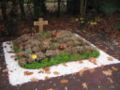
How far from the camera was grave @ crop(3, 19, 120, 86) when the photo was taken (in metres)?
3.49

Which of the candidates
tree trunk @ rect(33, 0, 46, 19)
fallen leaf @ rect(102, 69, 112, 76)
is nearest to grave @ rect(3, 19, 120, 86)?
fallen leaf @ rect(102, 69, 112, 76)

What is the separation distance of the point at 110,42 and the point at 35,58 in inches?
107

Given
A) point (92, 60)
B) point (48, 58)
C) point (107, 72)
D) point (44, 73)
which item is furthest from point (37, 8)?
point (107, 72)

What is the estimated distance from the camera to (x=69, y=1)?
27.7 feet

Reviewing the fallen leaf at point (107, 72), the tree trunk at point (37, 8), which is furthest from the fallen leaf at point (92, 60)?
the tree trunk at point (37, 8)

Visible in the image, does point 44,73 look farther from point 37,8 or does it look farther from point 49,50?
point 37,8

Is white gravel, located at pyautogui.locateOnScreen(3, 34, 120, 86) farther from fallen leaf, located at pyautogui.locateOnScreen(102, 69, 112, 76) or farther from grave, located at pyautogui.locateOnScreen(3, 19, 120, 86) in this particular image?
fallen leaf, located at pyautogui.locateOnScreen(102, 69, 112, 76)

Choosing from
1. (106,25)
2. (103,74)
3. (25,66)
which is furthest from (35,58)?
(106,25)

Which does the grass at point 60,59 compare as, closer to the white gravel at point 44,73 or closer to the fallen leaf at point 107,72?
the white gravel at point 44,73

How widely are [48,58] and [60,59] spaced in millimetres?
286

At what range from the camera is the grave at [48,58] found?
3.49 m

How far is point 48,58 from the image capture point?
392 cm

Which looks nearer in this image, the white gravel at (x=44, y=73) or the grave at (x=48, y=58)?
the white gravel at (x=44, y=73)

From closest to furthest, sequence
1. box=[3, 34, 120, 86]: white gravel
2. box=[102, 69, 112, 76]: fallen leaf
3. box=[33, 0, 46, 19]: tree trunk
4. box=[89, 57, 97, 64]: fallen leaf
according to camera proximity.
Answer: box=[3, 34, 120, 86]: white gravel
box=[102, 69, 112, 76]: fallen leaf
box=[89, 57, 97, 64]: fallen leaf
box=[33, 0, 46, 19]: tree trunk
